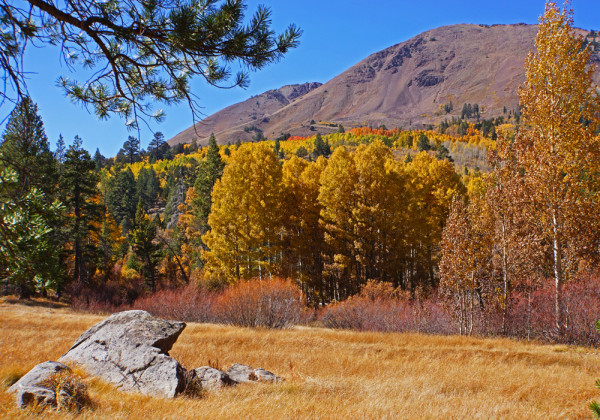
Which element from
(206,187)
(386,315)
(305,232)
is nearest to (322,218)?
(305,232)

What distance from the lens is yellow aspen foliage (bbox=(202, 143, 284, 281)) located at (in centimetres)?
2489

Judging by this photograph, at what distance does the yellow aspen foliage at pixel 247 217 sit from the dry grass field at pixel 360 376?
9.13m

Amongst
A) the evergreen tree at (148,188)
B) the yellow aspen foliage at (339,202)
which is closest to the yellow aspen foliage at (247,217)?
the yellow aspen foliage at (339,202)

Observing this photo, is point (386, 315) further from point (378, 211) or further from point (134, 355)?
point (134, 355)

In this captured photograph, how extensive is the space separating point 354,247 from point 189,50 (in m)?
23.8

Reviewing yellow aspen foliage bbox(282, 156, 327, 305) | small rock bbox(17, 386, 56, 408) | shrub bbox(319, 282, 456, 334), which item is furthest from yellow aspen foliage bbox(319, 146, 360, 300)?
small rock bbox(17, 386, 56, 408)

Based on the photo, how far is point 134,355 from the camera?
267 inches

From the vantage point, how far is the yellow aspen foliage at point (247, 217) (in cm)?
2489

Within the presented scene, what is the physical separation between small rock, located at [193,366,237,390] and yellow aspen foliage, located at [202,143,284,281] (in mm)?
17130

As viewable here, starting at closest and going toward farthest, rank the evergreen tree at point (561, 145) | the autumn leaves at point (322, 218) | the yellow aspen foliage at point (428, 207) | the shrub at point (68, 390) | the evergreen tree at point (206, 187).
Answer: the shrub at point (68, 390) < the evergreen tree at point (561, 145) < the autumn leaves at point (322, 218) < the yellow aspen foliage at point (428, 207) < the evergreen tree at point (206, 187)

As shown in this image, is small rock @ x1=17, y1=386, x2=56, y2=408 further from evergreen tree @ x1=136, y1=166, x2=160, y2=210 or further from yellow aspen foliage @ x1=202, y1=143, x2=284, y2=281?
evergreen tree @ x1=136, y1=166, x2=160, y2=210

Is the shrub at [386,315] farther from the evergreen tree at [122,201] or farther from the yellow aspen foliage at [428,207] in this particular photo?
the evergreen tree at [122,201]

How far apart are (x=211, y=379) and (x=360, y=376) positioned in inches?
139

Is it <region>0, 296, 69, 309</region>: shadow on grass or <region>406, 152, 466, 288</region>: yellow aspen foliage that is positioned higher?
<region>406, 152, 466, 288</region>: yellow aspen foliage
